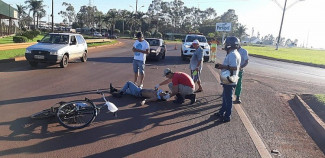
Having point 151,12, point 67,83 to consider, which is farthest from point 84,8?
point 67,83

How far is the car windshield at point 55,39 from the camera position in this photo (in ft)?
41.7

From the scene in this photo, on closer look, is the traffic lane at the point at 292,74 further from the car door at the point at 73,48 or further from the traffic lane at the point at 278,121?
the car door at the point at 73,48

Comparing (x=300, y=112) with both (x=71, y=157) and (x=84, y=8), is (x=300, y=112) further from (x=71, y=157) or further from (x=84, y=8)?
(x=84, y=8)

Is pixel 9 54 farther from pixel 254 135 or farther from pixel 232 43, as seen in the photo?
pixel 254 135

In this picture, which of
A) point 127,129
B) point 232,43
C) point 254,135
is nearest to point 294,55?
point 232,43

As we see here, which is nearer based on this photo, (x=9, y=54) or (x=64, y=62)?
(x=64, y=62)

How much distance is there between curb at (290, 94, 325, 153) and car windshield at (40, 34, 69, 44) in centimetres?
1022

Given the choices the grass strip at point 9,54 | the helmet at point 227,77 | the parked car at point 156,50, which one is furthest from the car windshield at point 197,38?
the helmet at point 227,77

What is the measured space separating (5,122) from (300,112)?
6.77 meters

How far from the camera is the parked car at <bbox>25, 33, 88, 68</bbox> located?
11.4 m

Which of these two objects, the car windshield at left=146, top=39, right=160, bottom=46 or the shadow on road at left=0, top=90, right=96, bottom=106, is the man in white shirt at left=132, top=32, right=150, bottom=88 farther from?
the car windshield at left=146, top=39, right=160, bottom=46

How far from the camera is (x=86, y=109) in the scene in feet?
16.7

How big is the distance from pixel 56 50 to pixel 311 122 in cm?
978

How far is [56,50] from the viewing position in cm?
1149
